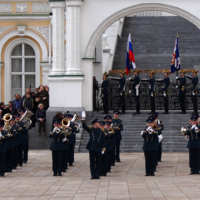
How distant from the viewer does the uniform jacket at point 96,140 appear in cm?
1575

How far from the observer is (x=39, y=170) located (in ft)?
57.1

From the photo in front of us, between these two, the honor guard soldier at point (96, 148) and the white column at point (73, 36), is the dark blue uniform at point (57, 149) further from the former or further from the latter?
the white column at point (73, 36)

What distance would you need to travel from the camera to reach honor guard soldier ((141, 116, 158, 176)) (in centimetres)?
1620

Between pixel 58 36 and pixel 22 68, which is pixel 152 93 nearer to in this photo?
pixel 58 36

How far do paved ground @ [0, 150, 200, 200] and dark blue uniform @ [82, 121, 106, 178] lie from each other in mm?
290

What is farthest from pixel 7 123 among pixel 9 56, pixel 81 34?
pixel 9 56

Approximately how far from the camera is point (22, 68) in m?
29.2

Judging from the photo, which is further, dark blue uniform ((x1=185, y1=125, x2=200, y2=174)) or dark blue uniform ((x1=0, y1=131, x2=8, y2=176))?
dark blue uniform ((x1=185, y1=125, x2=200, y2=174))

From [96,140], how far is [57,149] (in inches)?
46.8

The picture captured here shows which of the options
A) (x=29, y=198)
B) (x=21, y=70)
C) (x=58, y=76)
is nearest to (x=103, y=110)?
(x=58, y=76)

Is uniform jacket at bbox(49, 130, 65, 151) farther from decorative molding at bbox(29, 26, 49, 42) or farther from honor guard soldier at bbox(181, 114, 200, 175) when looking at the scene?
decorative molding at bbox(29, 26, 49, 42)

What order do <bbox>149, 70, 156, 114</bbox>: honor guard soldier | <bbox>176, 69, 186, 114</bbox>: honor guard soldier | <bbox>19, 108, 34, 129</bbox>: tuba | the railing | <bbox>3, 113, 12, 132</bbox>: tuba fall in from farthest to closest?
1. the railing
2. <bbox>149, 70, 156, 114</bbox>: honor guard soldier
3. <bbox>176, 69, 186, 114</bbox>: honor guard soldier
4. <bbox>19, 108, 34, 129</bbox>: tuba
5. <bbox>3, 113, 12, 132</bbox>: tuba

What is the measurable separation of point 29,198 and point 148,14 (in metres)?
25.3

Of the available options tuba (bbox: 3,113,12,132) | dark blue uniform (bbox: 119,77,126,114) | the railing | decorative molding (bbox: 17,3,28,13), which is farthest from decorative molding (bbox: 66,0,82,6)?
tuba (bbox: 3,113,12,132)
